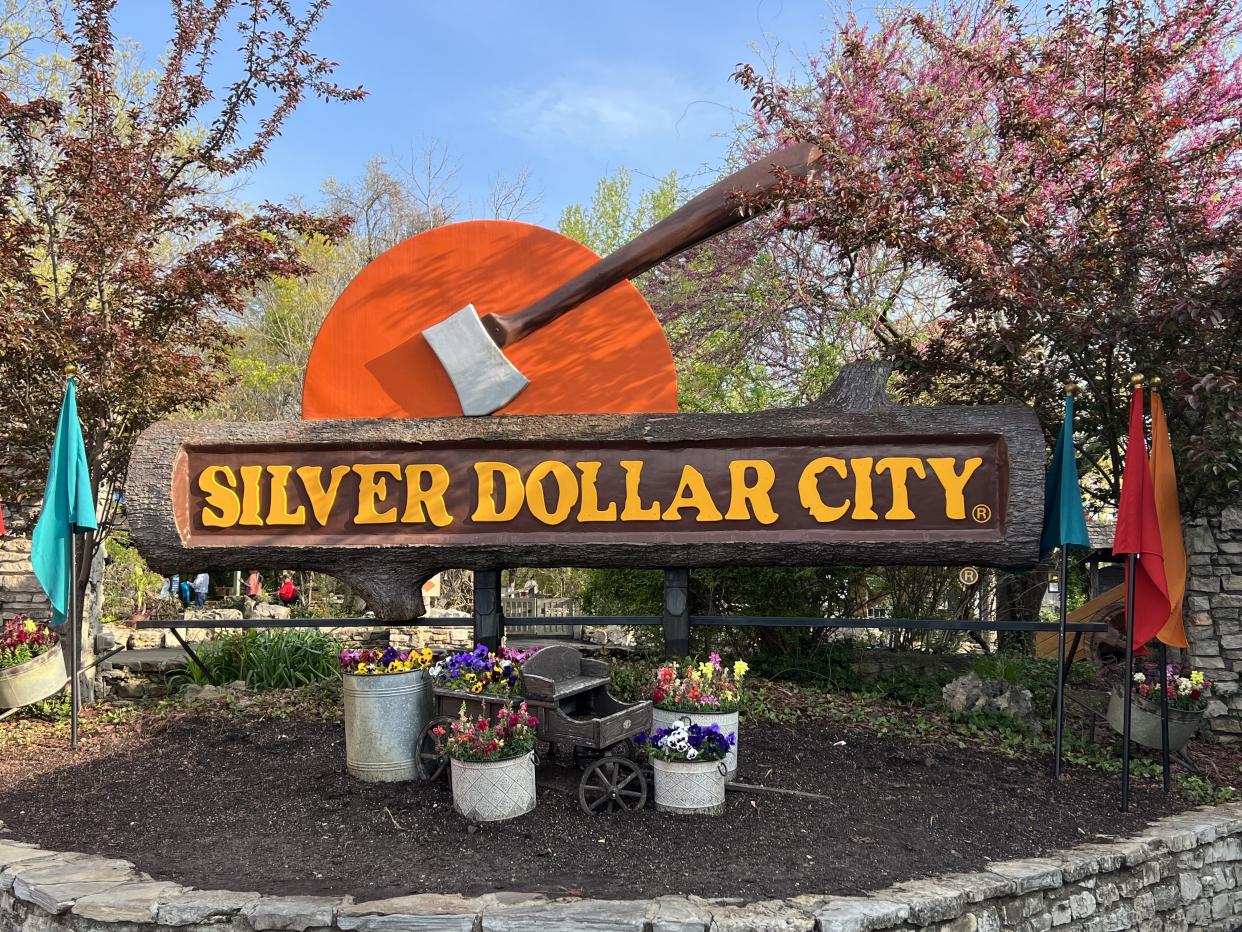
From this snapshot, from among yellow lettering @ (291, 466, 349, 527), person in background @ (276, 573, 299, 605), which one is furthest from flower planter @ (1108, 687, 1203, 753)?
person in background @ (276, 573, 299, 605)

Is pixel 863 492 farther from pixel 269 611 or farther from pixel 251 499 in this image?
pixel 269 611

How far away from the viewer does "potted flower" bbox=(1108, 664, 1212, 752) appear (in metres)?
5.76

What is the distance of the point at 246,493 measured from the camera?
5871 millimetres

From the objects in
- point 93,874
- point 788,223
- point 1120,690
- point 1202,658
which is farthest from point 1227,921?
point 93,874

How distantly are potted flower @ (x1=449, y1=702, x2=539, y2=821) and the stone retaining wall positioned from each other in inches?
33.3

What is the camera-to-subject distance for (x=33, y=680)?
6.72 m

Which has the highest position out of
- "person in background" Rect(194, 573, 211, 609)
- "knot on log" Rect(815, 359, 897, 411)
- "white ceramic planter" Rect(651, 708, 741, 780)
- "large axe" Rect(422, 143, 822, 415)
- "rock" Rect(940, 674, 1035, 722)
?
"large axe" Rect(422, 143, 822, 415)

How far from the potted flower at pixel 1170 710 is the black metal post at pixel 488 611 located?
13.1 feet

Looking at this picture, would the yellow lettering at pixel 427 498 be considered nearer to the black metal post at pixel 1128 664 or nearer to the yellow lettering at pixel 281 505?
the yellow lettering at pixel 281 505

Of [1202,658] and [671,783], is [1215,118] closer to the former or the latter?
[1202,658]

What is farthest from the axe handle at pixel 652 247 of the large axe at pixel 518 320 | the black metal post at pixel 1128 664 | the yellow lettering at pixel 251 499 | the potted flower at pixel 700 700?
the black metal post at pixel 1128 664

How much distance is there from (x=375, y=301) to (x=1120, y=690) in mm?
5603

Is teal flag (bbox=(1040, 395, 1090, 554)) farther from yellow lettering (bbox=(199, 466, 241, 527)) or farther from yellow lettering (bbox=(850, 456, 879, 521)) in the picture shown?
yellow lettering (bbox=(199, 466, 241, 527))

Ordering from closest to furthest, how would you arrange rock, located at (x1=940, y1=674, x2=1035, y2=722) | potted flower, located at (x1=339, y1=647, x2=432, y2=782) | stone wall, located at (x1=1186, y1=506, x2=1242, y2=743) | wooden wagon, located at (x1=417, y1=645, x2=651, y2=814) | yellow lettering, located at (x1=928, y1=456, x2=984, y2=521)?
1. wooden wagon, located at (x1=417, y1=645, x2=651, y2=814)
2. potted flower, located at (x1=339, y1=647, x2=432, y2=782)
3. yellow lettering, located at (x1=928, y1=456, x2=984, y2=521)
4. stone wall, located at (x1=1186, y1=506, x2=1242, y2=743)
5. rock, located at (x1=940, y1=674, x2=1035, y2=722)
